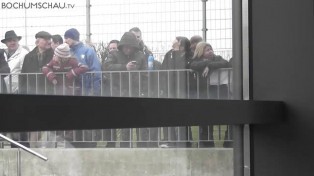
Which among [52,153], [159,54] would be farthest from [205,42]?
[52,153]

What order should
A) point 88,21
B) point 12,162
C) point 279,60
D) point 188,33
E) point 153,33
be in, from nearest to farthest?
point 12,162, point 88,21, point 153,33, point 188,33, point 279,60

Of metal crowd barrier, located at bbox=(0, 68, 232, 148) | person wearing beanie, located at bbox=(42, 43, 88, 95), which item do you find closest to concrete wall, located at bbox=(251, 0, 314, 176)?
metal crowd barrier, located at bbox=(0, 68, 232, 148)

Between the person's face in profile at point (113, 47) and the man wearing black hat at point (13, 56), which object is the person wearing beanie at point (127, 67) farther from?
the man wearing black hat at point (13, 56)

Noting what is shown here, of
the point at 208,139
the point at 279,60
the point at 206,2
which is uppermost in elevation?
the point at 206,2

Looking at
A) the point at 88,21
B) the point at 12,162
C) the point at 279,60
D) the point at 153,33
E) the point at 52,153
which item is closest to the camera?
the point at 12,162

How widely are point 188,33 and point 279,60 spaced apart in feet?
1.15

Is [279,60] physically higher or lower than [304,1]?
lower

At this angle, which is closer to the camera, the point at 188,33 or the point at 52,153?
the point at 52,153

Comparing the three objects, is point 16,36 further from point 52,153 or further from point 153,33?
point 153,33

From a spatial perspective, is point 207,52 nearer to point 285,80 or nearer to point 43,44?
point 285,80

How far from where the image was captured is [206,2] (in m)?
2.08

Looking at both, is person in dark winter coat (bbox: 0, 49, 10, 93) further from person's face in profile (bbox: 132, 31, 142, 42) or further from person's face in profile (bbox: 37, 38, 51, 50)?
person's face in profile (bbox: 132, 31, 142, 42)

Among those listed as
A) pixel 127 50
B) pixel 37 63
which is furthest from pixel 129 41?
pixel 37 63

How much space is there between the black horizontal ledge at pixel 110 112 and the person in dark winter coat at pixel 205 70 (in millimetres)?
175
